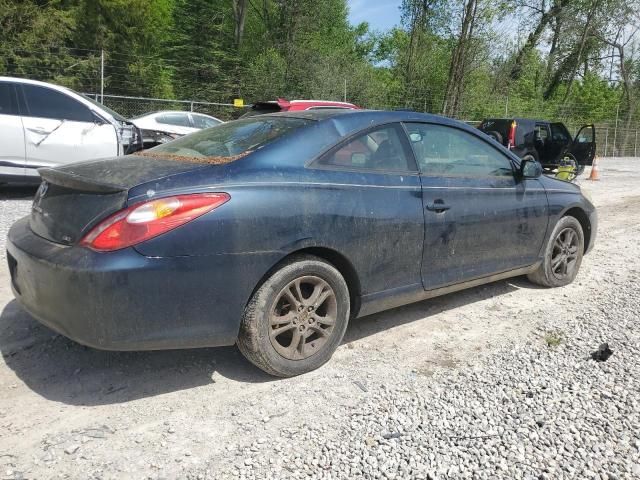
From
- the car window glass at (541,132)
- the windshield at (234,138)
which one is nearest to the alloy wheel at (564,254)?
the windshield at (234,138)

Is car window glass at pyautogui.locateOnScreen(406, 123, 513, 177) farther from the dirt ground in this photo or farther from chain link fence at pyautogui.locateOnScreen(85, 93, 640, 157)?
chain link fence at pyautogui.locateOnScreen(85, 93, 640, 157)

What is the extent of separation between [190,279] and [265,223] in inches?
19.3

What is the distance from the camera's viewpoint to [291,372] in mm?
3105

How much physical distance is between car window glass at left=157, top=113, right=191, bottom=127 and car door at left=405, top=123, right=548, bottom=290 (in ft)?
35.3

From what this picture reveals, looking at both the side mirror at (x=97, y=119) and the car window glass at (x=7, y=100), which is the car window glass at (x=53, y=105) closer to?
the side mirror at (x=97, y=119)

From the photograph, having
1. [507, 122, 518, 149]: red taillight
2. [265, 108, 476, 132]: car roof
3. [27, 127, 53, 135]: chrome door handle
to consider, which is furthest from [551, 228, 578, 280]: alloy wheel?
[507, 122, 518, 149]: red taillight

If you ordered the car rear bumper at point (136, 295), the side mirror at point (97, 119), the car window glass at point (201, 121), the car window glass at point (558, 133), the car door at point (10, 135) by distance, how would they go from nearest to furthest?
the car rear bumper at point (136, 295) < the car door at point (10, 135) < the side mirror at point (97, 119) < the car window glass at point (201, 121) < the car window glass at point (558, 133)

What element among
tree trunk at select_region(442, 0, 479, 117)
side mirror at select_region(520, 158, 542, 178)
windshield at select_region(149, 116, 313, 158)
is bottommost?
side mirror at select_region(520, 158, 542, 178)

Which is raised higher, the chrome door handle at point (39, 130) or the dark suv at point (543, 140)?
the dark suv at point (543, 140)

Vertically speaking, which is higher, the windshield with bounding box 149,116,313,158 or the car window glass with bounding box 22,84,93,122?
the car window glass with bounding box 22,84,93,122

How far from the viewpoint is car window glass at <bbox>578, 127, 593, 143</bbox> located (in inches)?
596

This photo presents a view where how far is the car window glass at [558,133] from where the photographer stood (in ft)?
51.0

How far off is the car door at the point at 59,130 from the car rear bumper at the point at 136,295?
17.8ft

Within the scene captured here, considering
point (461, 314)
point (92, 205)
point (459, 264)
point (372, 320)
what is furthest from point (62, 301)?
point (461, 314)
